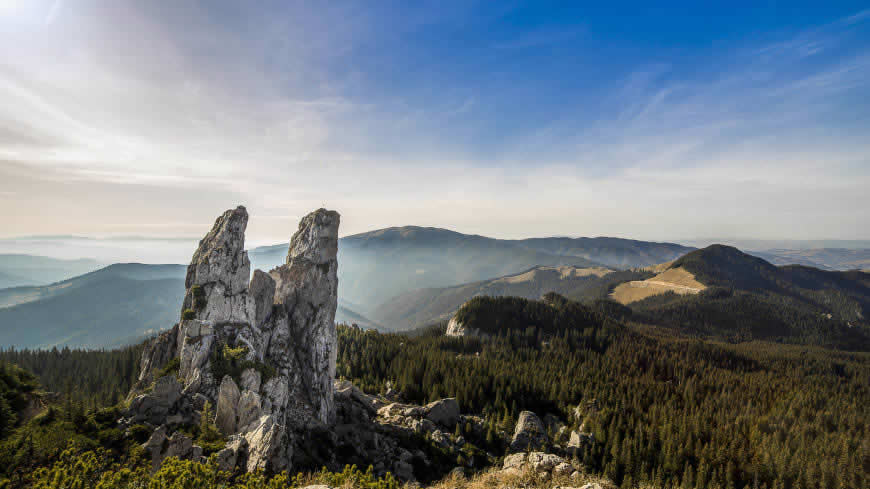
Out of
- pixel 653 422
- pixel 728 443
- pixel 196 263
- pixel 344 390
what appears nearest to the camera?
pixel 196 263

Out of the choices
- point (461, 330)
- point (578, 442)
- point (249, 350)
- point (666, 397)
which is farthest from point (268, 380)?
point (461, 330)

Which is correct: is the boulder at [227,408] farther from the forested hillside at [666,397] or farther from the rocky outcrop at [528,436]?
the rocky outcrop at [528,436]

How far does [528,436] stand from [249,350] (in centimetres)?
5606

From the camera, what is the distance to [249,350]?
44156 millimetres

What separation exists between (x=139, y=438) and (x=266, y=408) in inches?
451

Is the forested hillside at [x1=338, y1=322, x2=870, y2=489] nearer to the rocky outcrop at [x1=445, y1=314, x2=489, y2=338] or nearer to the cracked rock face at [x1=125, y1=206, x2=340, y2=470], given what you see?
the rocky outcrop at [x1=445, y1=314, x2=489, y2=338]

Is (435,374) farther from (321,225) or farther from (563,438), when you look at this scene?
(321,225)

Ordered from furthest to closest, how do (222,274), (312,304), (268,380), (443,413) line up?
(443,413)
(312,304)
(222,274)
(268,380)

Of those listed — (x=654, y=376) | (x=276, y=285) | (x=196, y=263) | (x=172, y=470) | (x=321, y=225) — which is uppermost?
(x=321, y=225)

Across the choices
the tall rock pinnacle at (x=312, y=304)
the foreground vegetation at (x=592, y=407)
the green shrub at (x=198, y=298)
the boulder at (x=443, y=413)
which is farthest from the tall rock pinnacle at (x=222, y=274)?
the boulder at (x=443, y=413)

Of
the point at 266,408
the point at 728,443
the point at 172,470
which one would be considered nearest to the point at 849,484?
the point at 728,443

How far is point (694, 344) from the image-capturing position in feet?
547

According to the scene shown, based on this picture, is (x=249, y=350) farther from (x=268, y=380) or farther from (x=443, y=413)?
(x=443, y=413)

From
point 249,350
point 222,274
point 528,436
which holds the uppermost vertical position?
point 222,274
